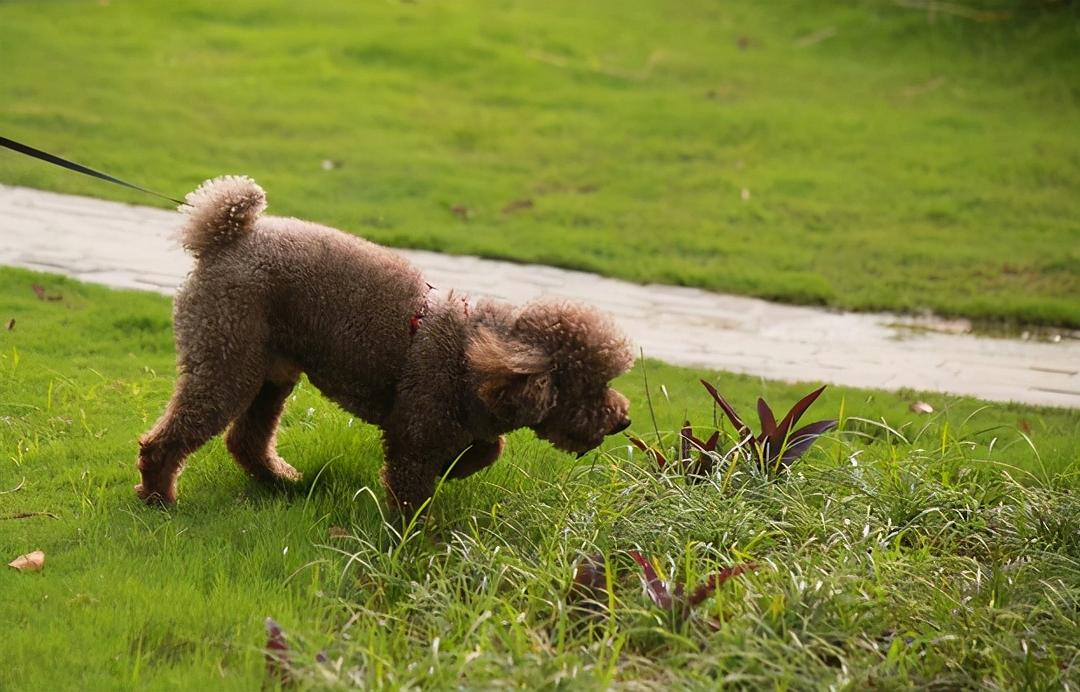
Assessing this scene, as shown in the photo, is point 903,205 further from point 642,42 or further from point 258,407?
point 258,407

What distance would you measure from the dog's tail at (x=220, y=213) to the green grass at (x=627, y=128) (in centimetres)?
399

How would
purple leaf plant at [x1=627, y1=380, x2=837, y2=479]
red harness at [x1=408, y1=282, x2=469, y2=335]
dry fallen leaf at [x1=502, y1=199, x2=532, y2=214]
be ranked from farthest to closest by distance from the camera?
Answer: dry fallen leaf at [x1=502, y1=199, x2=532, y2=214]
purple leaf plant at [x1=627, y1=380, x2=837, y2=479]
red harness at [x1=408, y1=282, x2=469, y2=335]

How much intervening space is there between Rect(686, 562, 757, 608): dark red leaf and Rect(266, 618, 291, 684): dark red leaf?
1.21m

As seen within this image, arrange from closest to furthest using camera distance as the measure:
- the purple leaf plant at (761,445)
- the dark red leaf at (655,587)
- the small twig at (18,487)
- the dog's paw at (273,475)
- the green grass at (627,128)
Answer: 1. the dark red leaf at (655,587)
2. the small twig at (18,487)
3. the purple leaf plant at (761,445)
4. the dog's paw at (273,475)
5. the green grass at (627,128)

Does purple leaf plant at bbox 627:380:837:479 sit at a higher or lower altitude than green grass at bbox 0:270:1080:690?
higher

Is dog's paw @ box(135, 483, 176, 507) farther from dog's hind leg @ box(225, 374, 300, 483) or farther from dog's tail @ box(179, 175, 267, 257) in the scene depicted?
dog's tail @ box(179, 175, 267, 257)

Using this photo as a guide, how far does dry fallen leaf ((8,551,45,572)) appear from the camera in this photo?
4035mm

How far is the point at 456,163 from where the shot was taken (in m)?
10.3

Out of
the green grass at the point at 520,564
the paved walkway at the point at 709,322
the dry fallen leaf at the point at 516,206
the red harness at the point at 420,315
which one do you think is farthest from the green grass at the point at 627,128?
the red harness at the point at 420,315

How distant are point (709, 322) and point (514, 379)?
369 centimetres

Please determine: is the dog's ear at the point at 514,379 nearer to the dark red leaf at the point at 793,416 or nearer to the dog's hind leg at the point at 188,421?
the dog's hind leg at the point at 188,421

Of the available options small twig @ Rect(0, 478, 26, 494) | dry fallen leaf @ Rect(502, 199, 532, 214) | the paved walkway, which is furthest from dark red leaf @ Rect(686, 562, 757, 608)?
dry fallen leaf @ Rect(502, 199, 532, 214)

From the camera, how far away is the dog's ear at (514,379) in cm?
423

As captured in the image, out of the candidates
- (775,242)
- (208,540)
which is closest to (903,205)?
(775,242)
